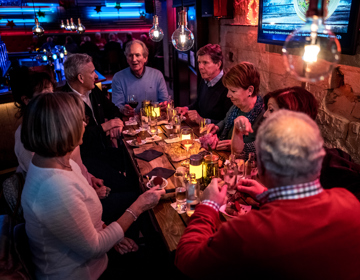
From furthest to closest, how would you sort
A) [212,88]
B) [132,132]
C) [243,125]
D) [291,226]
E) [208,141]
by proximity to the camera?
[212,88] < [132,132] < [208,141] < [243,125] < [291,226]

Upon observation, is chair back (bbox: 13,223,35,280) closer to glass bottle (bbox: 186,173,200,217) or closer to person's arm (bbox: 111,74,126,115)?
glass bottle (bbox: 186,173,200,217)

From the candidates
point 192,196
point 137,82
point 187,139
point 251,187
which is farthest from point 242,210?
point 137,82

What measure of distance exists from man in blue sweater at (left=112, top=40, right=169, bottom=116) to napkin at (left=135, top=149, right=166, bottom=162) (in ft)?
4.87

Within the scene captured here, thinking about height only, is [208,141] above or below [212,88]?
below

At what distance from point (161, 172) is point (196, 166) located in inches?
11.8

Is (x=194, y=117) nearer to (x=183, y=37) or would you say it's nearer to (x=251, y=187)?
(x=183, y=37)

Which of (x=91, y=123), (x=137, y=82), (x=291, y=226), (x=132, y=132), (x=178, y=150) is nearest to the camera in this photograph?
(x=291, y=226)

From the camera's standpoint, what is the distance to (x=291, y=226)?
91cm

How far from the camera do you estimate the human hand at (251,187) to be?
157 cm

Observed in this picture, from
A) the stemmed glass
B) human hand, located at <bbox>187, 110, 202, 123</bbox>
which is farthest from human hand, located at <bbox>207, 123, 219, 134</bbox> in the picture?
human hand, located at <bbox>187, 110, 202, 123</bbox>

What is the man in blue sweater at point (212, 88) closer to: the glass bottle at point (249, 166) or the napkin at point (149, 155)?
the napkin at point (149, 155)

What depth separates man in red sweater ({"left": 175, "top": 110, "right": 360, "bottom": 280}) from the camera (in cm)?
90

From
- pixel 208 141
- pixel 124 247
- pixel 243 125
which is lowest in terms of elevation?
pixel 124 247

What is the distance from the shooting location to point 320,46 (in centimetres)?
101
